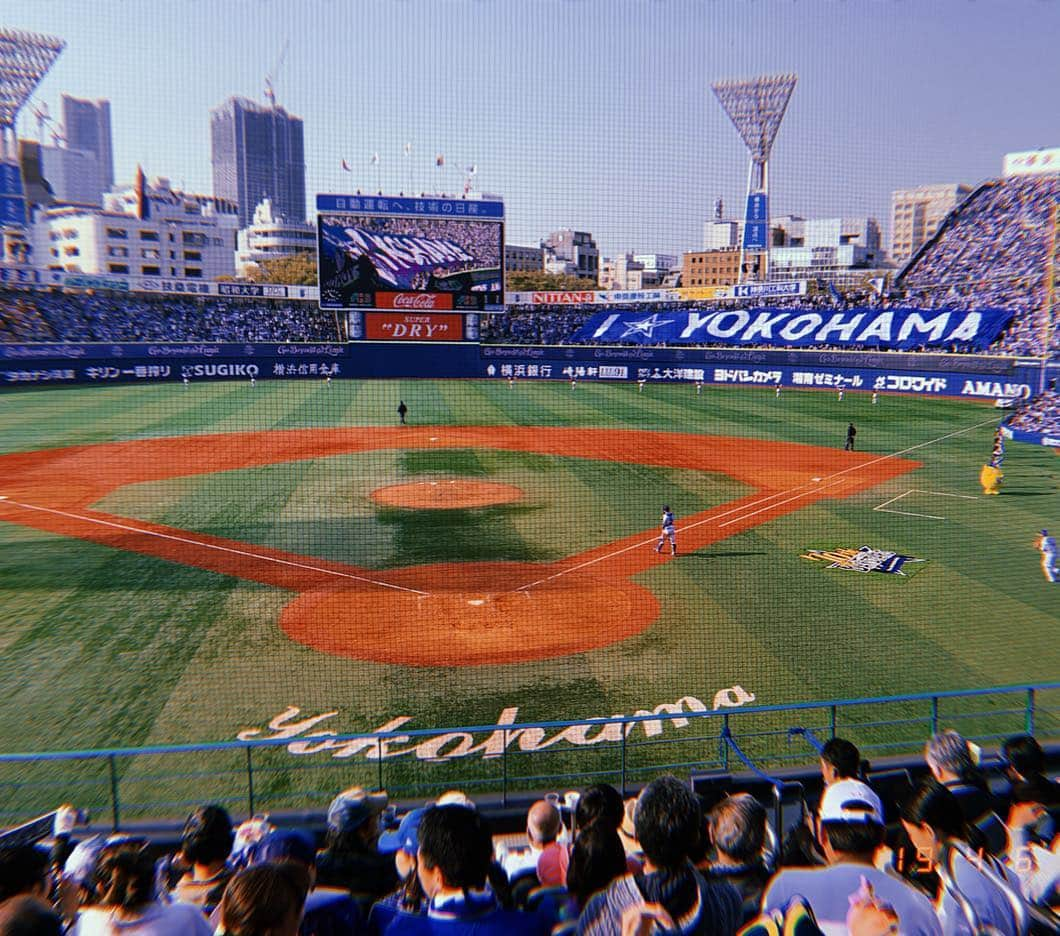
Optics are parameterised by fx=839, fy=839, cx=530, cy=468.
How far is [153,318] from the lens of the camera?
4447 centimetres

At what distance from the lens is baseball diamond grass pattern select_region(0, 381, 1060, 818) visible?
29.2ft

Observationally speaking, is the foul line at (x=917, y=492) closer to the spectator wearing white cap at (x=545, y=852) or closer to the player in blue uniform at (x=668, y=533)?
the player in blue uniform at (x=668, y=533)

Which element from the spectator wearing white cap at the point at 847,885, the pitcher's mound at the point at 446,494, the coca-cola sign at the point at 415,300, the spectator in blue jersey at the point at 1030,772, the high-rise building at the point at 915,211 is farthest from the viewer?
the high-rise building at the point at 915,211

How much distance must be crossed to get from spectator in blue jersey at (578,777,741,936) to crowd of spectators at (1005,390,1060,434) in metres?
26.7

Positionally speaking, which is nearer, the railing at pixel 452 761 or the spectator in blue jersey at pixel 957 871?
the spectator in blue jersey at pixel 957 871

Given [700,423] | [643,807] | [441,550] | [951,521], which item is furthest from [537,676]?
[700,423]

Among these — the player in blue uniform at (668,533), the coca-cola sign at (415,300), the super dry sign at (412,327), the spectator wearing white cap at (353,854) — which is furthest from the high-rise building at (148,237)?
the spectator wearing white cap at (353,854)

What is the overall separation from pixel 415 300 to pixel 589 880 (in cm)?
3804

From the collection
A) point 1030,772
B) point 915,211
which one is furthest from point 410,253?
point 915,211

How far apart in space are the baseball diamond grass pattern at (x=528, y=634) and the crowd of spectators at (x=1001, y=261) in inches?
405

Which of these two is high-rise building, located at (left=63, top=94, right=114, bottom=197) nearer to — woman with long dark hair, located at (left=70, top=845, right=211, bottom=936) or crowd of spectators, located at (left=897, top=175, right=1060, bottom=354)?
crowd of spectators, located at (left=897, top=175, right=1060, bottom=354)

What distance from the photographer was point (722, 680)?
9445 mm

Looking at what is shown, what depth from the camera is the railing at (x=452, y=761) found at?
7.27 m

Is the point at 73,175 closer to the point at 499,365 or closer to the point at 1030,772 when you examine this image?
the point at 499,365
